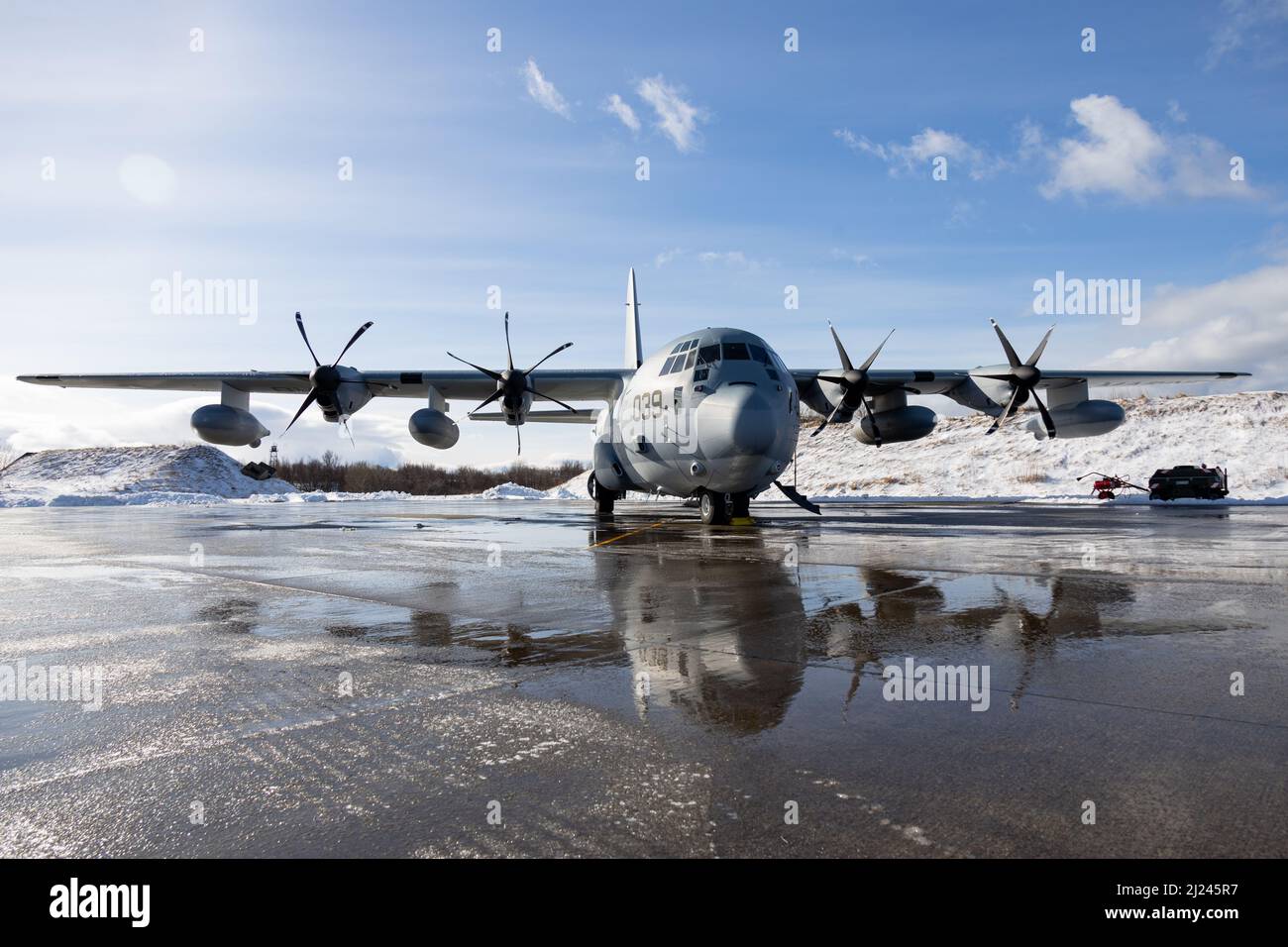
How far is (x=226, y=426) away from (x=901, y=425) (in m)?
20.3

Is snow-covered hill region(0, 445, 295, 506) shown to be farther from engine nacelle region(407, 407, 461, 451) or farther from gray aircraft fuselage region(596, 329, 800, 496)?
gray aircraft fuselage region(596, 329, 800, 496)

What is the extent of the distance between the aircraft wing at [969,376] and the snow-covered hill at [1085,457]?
21968 mm

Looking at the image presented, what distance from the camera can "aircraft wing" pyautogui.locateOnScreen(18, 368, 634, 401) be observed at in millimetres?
23578

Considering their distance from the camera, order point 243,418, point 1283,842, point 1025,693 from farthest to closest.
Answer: point 243,418 → point 1025,693 → point 1283,842

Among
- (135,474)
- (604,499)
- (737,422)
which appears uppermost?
(737,422)

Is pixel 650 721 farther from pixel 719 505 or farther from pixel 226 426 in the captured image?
pixel 226 426

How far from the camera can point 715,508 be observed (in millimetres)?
18500

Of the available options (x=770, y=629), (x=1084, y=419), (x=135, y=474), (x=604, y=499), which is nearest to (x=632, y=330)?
(x=604, y=499)

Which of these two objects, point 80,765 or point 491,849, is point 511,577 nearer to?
point 80,765

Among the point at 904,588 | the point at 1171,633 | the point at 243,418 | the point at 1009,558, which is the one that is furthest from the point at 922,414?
the point at 243,418

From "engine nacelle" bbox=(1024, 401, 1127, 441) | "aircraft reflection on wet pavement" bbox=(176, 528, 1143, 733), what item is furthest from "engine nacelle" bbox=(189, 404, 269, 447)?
"engine nacelle" bbox=(1024, 401, 1127, 441)

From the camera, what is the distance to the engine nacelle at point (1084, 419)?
23288 millimetres

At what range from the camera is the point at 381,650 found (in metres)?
5.21
